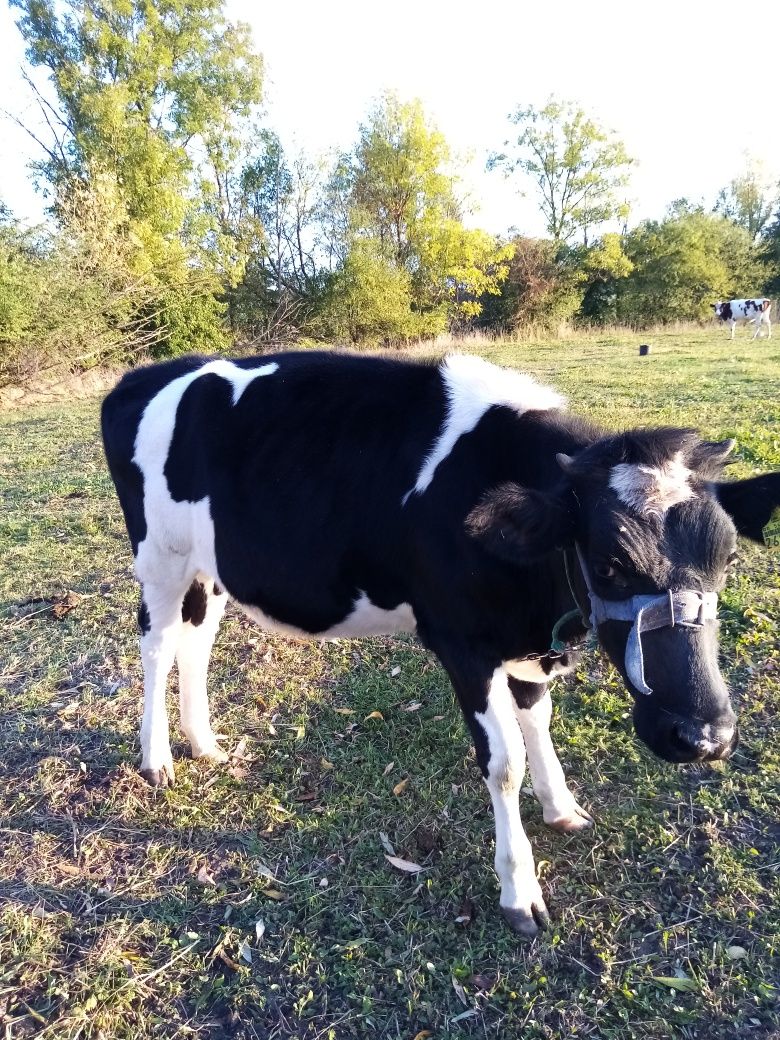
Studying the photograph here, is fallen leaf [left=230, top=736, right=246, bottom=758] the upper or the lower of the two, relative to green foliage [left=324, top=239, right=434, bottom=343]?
lower

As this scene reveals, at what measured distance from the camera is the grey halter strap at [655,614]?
200 cm

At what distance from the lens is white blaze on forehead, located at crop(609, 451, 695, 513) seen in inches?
82.0

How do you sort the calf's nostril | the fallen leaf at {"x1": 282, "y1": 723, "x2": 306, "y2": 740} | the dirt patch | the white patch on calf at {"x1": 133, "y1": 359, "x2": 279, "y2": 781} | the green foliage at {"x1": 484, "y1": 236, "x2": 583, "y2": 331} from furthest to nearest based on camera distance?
the green foliage at {"x1": 484, "y1": 236, "x2": 583, "y2": 331} < the dirt patch < the fallen leaf at {"x1": 282, "y1": 723, "x2": 306, "y2": 740} < the white patch on calf at {"x1": 133, "y1": 359, "x2": 279, "y2": 781} < the calf's nostril

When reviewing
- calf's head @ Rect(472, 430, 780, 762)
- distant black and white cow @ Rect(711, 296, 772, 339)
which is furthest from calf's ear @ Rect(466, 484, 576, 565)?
distant black and white cow @ Rect(711, 296, 772, 339)

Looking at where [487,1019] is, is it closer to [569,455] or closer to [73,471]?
[569,455]

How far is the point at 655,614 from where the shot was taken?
2.02 meters

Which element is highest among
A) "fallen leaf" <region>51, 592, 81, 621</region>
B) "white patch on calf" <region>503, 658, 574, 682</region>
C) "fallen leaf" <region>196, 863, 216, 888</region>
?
"white patch on calf" <region>503, 658, 574, 682</region>

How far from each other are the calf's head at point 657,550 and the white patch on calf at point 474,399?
1.94 feet

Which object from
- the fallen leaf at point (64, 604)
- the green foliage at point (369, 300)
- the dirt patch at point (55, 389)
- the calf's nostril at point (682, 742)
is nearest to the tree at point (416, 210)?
the green foliage at point (369, 300)

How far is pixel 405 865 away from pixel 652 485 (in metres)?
2.01

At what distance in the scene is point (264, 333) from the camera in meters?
30.3

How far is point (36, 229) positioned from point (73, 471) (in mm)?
14006

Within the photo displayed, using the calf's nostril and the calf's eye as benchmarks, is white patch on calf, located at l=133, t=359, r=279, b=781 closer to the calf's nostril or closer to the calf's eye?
the calf's eye

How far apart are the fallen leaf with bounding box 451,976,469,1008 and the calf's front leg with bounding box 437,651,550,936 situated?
0.33 m
